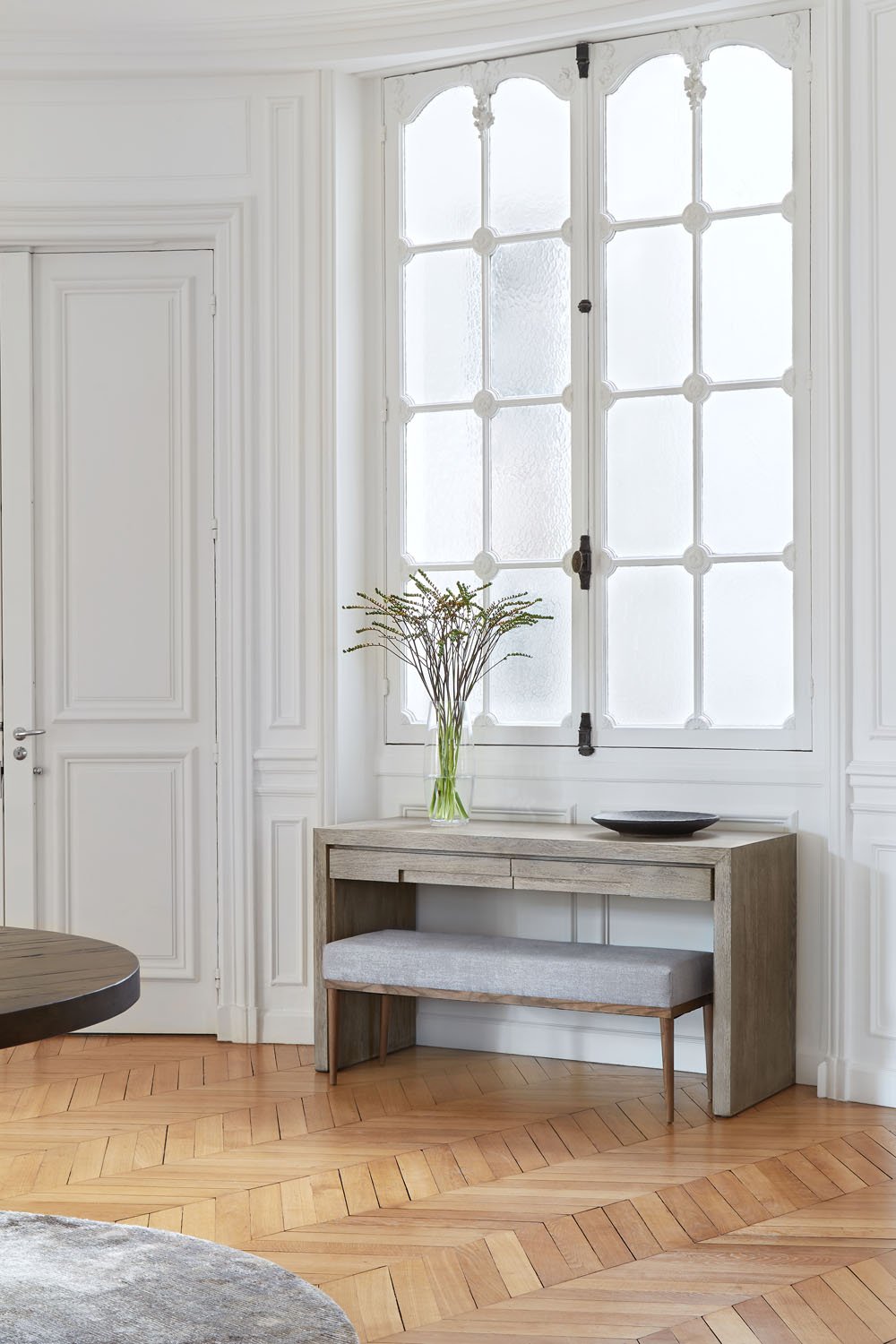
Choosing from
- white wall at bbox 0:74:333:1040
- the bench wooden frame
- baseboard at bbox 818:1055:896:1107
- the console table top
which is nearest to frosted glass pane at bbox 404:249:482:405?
white wall at bbox 0:74:333:1040

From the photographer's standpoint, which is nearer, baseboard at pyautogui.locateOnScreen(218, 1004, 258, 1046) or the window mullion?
the window mullion

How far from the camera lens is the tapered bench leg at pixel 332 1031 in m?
4.33

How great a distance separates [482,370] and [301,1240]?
288 cm

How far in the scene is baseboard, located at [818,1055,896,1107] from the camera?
409cm

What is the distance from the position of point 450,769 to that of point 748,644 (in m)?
0.99

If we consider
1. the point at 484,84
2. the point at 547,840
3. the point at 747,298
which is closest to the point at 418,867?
the point at 547,840

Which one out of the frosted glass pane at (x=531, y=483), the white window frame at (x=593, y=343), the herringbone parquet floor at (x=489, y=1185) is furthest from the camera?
the frosted glass pane at (x=531, y=483)

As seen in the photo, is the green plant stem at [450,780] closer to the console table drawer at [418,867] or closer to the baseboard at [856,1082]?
the console table drawer at [418,867]

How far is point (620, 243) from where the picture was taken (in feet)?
15.3

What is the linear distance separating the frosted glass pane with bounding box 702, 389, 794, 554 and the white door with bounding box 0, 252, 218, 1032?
1675 millimetres

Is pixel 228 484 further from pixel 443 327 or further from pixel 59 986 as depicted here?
pixel 59 986

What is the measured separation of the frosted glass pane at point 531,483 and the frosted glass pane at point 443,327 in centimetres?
21

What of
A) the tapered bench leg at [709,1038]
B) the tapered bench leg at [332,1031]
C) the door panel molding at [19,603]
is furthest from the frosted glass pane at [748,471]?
the door panel molding at [19,603]

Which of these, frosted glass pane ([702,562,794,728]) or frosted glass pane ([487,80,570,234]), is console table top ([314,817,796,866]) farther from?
frosted glass pane ([487,80,570,234])
